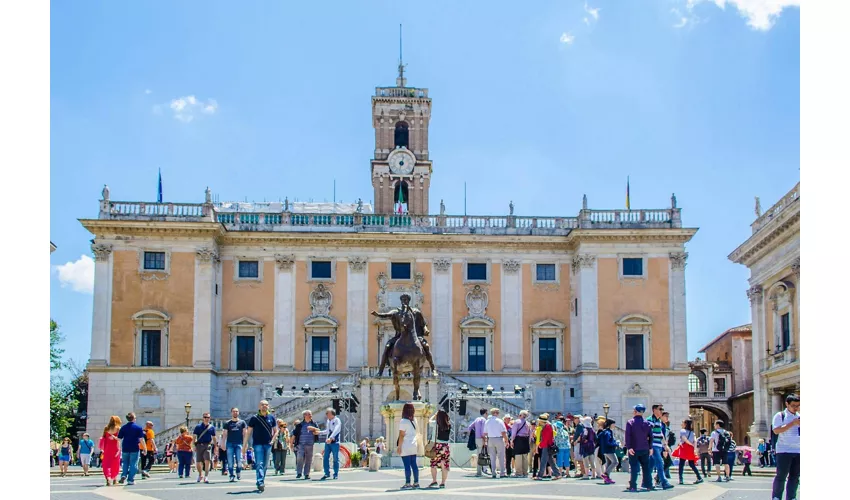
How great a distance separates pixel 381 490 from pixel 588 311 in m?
28.5

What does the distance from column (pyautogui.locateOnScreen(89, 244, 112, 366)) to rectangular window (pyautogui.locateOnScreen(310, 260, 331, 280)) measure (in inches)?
309

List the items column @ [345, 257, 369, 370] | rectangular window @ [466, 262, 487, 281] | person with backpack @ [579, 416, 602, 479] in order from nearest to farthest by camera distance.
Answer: person with backpack @ [579, 416, 602, 479]
column @ [345, 257, 369, 370]
rectangular window @ [466, 262, 487, 281]

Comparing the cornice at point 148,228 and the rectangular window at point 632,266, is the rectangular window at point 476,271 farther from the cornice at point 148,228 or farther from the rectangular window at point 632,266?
the cornice at point 148,228

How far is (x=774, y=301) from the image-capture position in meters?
40.3

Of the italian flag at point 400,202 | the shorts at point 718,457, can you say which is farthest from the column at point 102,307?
the shorts at point 718,457

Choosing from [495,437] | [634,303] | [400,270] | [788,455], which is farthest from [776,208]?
[788,455]

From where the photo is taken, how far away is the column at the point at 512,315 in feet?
149

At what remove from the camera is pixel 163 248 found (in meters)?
44.3

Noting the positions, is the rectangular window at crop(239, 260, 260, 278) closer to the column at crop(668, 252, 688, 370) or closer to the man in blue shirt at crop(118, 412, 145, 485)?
the column at crop(668, 252, 688, 370)

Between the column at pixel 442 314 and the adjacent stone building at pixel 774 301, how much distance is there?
438 inches

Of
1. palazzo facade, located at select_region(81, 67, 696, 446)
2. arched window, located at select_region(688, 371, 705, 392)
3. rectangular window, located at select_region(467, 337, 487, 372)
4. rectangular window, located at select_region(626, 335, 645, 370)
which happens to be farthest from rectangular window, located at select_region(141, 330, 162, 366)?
arched window, located at select_region(688, 371, 705, 392)

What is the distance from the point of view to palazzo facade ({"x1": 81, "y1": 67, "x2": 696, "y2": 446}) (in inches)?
1720
